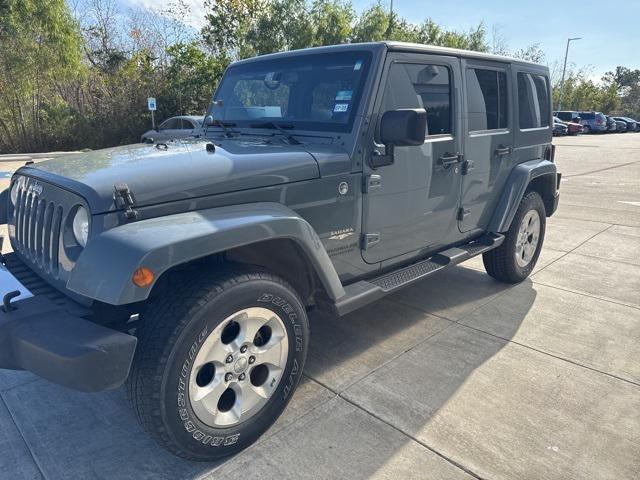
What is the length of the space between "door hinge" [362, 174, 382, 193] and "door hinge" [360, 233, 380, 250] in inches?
11.4

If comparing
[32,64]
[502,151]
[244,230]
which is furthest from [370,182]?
[32,64]

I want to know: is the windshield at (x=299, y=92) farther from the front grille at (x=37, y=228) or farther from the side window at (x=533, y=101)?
the side window at (x=533, y=101)

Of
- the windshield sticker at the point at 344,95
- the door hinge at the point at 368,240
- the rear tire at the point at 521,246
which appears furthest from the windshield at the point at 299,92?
the rear tire at the point at 521,246

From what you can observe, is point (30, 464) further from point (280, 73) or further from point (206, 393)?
point (280, 73)

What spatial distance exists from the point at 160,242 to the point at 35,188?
110cm

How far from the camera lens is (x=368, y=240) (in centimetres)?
297

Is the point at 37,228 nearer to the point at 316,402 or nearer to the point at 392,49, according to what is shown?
the point at 316,402

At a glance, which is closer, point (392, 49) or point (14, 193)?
point (14, 193)

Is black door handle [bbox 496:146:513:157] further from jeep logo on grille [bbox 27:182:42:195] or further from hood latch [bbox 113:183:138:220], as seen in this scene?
jeep logo on grille [bbox 27:182:42:195]

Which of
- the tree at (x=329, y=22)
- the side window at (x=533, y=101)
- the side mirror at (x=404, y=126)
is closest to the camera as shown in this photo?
the side mirror at (x=404, y=126)

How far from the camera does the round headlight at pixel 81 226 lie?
2.05 m

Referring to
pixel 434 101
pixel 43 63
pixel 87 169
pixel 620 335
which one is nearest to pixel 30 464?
pixel 87 169

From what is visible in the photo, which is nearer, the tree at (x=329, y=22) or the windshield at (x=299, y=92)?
the windshield at (x=299, y=92)

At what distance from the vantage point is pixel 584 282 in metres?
4.71
